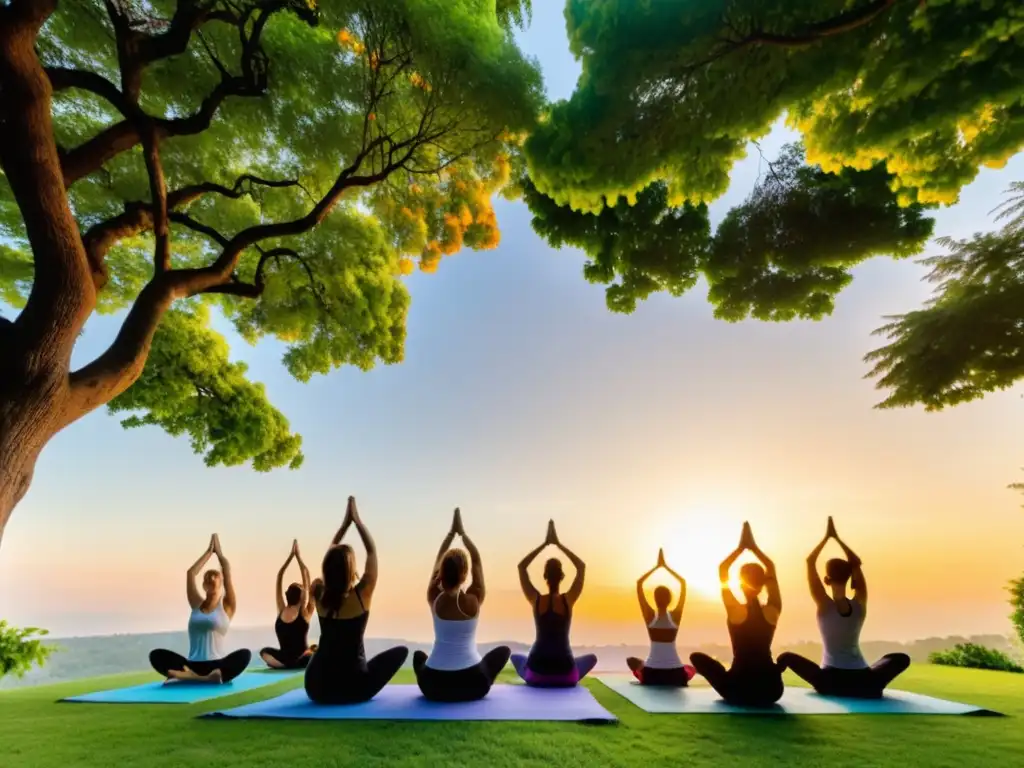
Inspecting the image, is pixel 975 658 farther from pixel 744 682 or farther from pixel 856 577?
pixel 744 682

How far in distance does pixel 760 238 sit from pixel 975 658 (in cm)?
922

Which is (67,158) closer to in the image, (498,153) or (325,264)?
(325,264)

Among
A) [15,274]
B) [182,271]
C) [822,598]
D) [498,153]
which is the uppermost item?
[498,153]

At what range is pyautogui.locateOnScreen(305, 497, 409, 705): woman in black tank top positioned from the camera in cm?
526

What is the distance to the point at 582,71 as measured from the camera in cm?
501

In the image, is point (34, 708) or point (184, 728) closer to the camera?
point (184, 728)

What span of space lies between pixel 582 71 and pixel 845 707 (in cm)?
700

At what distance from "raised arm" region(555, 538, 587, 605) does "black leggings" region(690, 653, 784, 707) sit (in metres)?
1.56

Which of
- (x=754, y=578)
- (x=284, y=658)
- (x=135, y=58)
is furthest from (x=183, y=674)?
(x=135, y=58)

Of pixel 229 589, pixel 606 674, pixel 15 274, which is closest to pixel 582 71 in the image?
pixel 229 589

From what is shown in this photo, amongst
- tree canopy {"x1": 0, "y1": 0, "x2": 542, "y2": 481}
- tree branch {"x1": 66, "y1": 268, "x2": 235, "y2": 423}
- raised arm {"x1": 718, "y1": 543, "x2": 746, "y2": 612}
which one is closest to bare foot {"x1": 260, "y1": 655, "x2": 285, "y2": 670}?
tree canopy {"x1": 0, "y1": 0, "x2": 542, "y2": 481}

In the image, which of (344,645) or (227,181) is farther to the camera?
(227,181)

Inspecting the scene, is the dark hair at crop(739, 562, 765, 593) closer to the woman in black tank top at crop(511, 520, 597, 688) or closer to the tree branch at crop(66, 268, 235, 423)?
the woman in black tank top at crop(511, 520, 597, 688)

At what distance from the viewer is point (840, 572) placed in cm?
605
